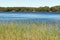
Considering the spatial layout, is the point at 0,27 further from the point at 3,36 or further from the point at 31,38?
the point at 31,38

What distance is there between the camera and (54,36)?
7613 millimetres

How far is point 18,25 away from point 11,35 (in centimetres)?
118

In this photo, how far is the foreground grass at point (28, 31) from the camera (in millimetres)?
7595

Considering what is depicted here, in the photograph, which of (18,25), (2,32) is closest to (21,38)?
(2,32)

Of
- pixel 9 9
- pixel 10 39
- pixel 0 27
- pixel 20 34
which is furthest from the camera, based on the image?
pixel 9 9

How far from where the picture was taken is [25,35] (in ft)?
25.8

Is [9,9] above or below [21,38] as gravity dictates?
below

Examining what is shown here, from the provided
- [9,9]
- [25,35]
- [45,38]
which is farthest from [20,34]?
[9,9]

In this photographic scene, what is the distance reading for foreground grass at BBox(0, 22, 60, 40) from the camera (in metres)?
7.60

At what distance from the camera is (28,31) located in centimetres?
830

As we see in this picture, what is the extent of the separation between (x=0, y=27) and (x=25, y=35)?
1.10m

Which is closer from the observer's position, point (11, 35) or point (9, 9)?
point (11, 35)

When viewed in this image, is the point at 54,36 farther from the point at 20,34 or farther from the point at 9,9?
the point at 9,9

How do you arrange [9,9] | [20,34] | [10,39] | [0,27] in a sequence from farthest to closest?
[9,9], [0,27], [20,34], [10,39]
